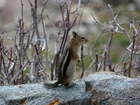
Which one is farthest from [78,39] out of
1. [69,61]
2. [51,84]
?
[51,84]

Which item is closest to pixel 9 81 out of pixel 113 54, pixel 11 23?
pixel 113 54

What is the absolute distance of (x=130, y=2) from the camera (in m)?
15.9

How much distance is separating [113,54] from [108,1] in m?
4.59

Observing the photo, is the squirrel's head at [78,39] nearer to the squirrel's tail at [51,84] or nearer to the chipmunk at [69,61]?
the chipmunk at [69,61]

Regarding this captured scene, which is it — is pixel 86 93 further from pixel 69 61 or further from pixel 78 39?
pixel 78 39

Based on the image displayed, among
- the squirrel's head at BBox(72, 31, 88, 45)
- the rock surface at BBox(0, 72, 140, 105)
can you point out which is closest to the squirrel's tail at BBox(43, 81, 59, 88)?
the rock surface at BBox(0, 72, 140, 105)

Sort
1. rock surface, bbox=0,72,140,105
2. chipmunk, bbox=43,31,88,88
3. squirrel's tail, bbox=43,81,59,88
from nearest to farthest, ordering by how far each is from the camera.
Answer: rock surface, bbox=0,72,140,105 < chipmunk, bbox=43,31,88,88 < squirrel's tail, bbox=43,81,59,88

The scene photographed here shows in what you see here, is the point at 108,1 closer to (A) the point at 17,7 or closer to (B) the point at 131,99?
(A) the point at 17,7

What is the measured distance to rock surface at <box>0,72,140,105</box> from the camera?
3635 mm

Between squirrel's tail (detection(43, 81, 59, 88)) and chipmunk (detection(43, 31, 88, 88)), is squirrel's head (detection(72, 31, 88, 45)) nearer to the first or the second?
chipmunk (detection(43, 31, 88, 88))

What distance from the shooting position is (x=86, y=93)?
3.84 meters

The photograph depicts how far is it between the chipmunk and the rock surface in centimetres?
8

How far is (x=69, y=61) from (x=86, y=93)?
0.27m

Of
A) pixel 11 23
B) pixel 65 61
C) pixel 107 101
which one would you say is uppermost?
pixel 11 23
